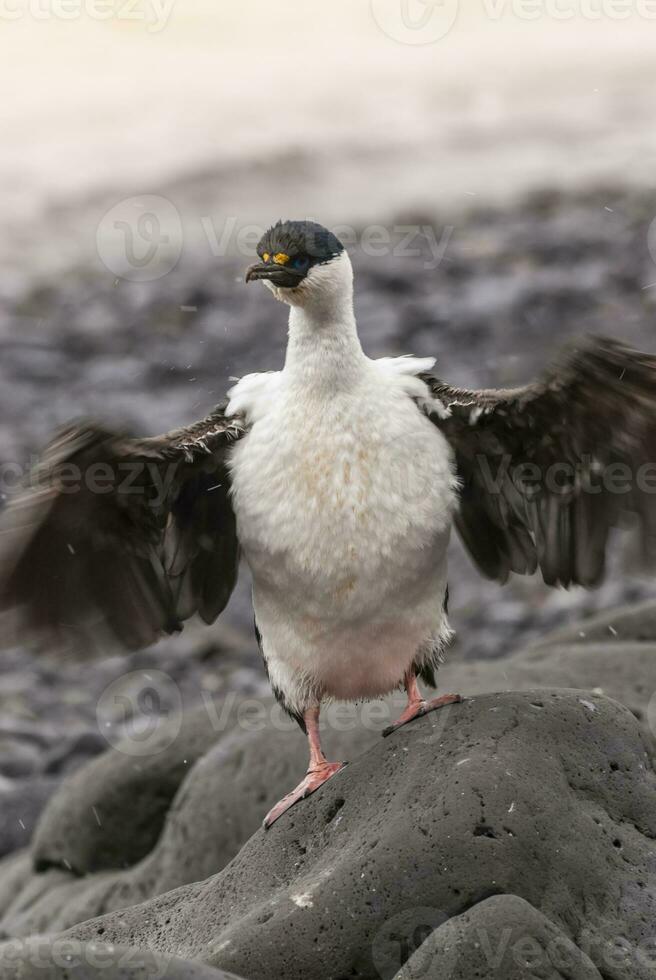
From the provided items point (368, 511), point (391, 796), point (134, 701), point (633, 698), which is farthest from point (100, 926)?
point (134, 701)

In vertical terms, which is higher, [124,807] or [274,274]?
[274,274]

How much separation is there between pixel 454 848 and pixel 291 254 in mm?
2631

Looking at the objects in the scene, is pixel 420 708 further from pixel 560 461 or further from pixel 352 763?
pixel 560 461

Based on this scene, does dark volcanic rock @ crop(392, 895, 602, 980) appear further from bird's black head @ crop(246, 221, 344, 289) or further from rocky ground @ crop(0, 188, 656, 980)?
bird's black head @ crop(246, 221, 344, 289)

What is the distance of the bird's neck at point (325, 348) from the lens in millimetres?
6168

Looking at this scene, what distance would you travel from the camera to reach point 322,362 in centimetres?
617

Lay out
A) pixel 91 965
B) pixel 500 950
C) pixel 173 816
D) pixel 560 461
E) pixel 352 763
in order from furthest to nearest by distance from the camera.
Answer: pixel 173 816
pixel 560 461
pixel 352 763
pixel 500 950
pixel 91 965

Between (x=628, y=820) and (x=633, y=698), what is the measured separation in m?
2.41

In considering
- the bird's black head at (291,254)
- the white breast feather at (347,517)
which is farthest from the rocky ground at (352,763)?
the bird's black head at (291,254)

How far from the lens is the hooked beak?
5.97 m

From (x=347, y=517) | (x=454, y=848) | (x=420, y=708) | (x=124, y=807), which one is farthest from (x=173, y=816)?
(x=454, y=848)

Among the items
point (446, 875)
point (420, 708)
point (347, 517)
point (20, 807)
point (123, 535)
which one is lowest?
point (20, 807)

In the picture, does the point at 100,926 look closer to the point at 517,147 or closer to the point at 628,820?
the point at 628,820

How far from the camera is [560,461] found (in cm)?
645
